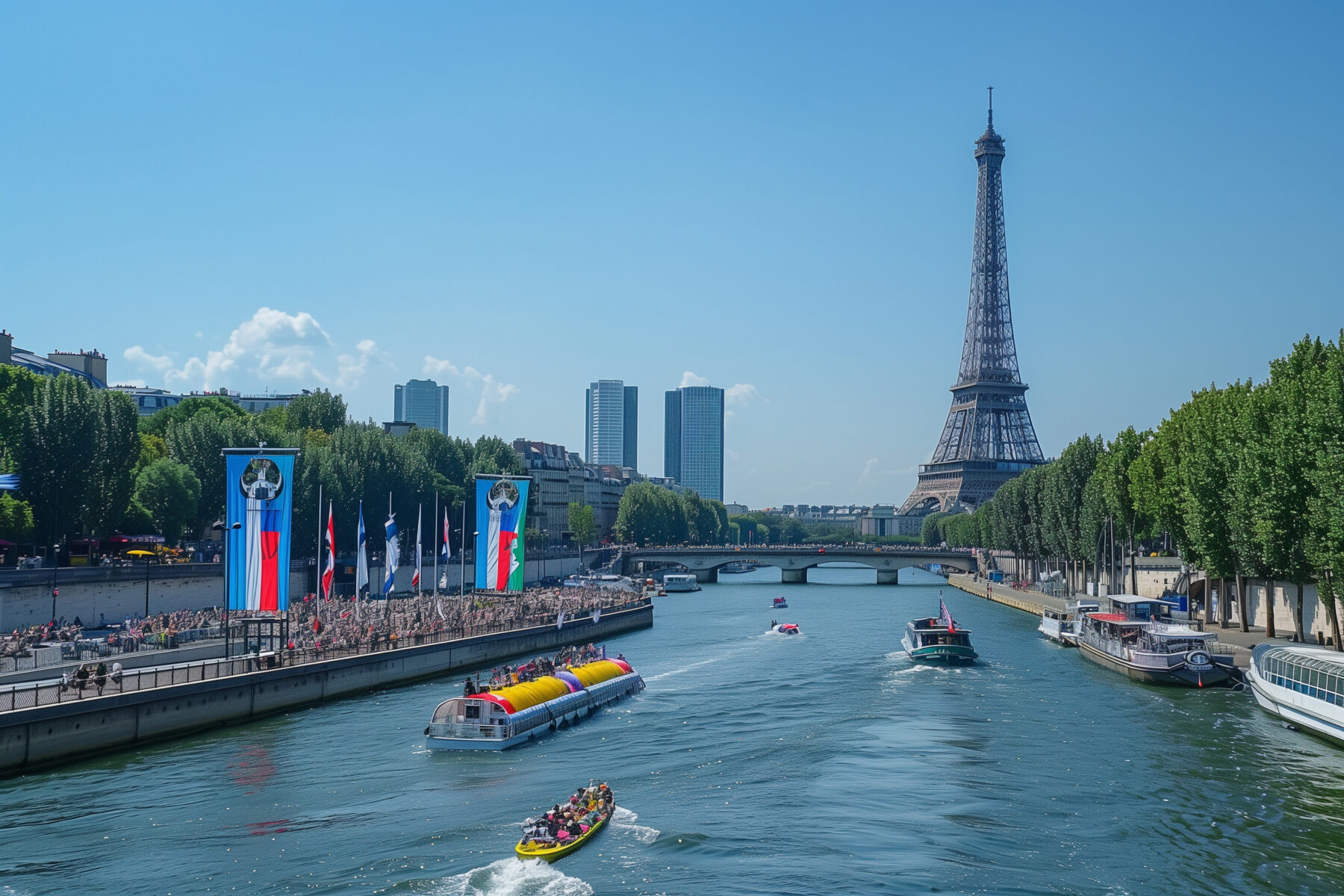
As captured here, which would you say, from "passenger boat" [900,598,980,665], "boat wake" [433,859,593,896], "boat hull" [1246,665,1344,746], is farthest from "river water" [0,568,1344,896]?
"passenger boat" [900,598,980,665]

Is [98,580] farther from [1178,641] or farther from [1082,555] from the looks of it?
[1082,555]

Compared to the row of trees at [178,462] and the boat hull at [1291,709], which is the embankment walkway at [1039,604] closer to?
the boat hull at [1291,709]

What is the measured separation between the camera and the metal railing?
44.8m

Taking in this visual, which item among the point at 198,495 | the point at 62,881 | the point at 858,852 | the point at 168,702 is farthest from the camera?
the point at 198,495

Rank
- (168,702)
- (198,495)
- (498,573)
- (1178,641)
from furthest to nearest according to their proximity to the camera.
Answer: (198,495) → (498,573) → (1178,641) → (168,702)

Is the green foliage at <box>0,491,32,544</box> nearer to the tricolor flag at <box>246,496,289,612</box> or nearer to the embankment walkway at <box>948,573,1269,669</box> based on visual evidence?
the tricolor flag at <box>246,496,289,612</box>

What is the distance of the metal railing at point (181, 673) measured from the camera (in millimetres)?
44812

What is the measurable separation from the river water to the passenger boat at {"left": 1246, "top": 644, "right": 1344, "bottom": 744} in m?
0.95

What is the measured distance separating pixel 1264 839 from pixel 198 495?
97422 mm

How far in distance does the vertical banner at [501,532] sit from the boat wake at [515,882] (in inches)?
1866

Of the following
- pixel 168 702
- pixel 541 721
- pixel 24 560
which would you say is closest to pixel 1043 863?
pixel 541 721

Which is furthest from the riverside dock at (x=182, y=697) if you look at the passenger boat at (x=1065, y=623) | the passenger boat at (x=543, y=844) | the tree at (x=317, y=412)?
the tree at (x=317, y=412)

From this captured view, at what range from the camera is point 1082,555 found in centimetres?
12638

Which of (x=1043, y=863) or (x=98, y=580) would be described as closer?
(x=1043, y=863)
